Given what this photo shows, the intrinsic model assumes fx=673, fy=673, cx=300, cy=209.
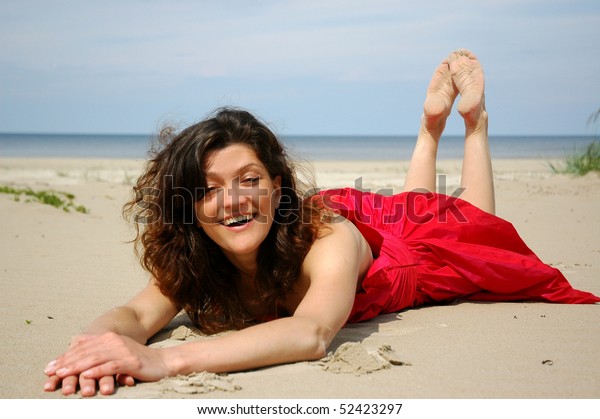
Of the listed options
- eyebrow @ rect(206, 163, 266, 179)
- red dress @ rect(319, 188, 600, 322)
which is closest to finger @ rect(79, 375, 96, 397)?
eyebrow @ rect(206, 163, 266, 179)

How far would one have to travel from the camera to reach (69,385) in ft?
7.68

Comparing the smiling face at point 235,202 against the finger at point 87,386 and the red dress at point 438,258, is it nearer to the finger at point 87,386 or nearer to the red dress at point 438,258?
the red dress at point 438,258

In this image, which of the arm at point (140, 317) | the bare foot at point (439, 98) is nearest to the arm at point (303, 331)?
the arm at point (140, 317)

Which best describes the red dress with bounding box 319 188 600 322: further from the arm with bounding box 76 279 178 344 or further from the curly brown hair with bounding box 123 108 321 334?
the arm with bounding box 76 279 178 344

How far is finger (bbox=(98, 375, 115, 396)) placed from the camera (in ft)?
7.59

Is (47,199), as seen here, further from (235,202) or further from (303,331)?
(303,331)

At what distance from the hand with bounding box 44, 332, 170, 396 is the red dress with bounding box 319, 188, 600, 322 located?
1.28 metres

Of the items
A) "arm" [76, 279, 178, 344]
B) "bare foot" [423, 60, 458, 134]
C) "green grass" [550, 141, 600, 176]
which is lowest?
"arm" [76, 279, 178, 344]

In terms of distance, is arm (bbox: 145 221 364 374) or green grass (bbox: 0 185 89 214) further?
green grass (bbox: 0 185 89 214)

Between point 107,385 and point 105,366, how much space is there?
7 cm

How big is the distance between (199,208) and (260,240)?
297 millimetres
